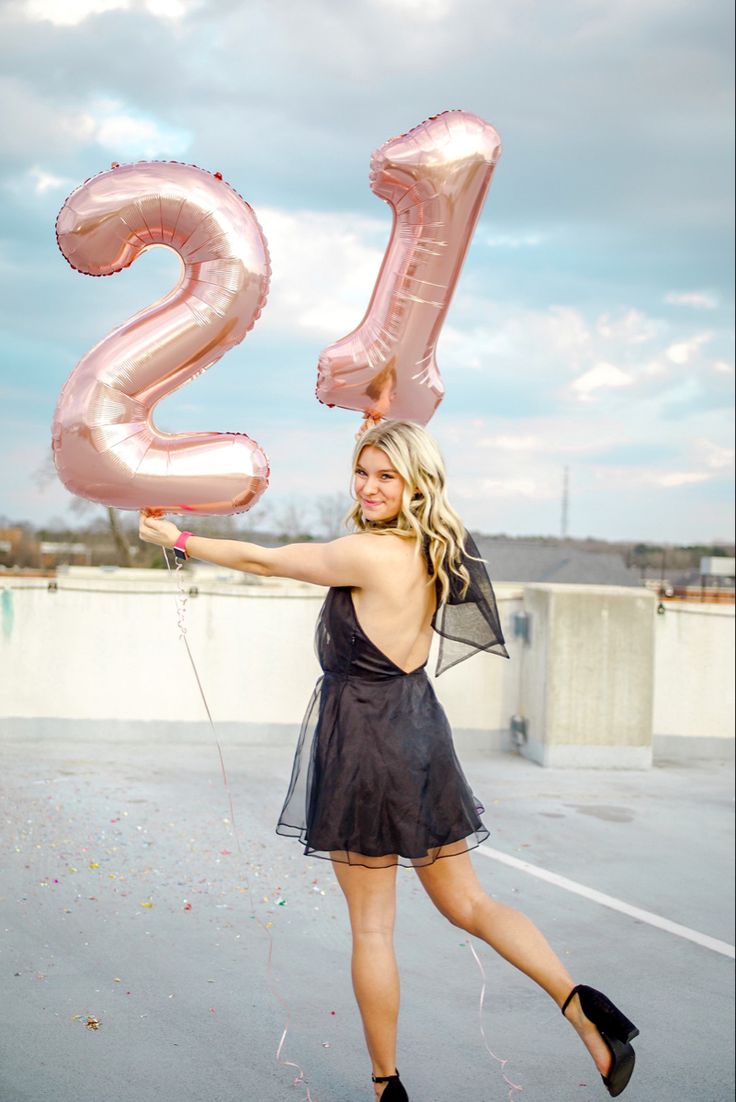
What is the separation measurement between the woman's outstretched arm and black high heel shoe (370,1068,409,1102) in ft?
3.32

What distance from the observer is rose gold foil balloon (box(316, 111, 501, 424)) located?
229 centimetres

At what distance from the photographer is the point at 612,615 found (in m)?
6.98

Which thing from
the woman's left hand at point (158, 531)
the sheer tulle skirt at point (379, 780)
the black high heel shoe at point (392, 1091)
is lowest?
the black high heel shoe at point (392, 1091)

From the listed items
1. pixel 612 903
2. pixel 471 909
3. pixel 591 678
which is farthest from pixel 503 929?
pixel 591 678

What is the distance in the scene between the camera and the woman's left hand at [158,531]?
85.7 inches

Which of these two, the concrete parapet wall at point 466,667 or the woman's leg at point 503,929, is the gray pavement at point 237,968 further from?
the concrete parapet wall at point 466,667

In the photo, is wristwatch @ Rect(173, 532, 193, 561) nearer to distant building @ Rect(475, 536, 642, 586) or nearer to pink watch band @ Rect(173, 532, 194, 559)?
pink watch band @ Rect(173, 532, 194, 559)

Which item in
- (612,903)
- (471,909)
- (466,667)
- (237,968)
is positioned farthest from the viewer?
(466,667)

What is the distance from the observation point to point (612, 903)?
4402 millimetres

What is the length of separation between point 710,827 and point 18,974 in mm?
4330

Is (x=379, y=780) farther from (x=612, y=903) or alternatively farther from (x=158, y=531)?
(x=612, y=903)

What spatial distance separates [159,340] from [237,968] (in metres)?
1.76

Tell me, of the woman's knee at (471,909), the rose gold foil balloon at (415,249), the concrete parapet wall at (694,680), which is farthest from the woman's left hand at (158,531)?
the concrete parapet wall at (694,680)

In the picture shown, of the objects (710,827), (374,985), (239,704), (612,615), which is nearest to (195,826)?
(374,985)
